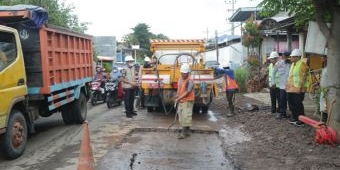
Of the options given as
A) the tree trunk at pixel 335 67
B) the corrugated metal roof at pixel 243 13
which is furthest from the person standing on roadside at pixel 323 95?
the corrugated metal roof at pixel 243 13

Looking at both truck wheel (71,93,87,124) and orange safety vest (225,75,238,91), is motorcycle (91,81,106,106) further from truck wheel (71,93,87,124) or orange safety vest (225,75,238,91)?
orange safety vest (225,75,238,91)

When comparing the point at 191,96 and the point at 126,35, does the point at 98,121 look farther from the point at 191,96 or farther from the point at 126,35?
the point at 126,35

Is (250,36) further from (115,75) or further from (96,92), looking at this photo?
(115,75)

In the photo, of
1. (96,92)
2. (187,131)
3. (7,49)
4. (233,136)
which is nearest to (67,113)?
(187,131)

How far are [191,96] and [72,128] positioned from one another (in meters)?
3.10

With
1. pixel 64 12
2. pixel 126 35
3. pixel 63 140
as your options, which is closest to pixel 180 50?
pixel 63 140

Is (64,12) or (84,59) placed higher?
(64,12)

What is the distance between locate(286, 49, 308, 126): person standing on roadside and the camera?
9.87 m

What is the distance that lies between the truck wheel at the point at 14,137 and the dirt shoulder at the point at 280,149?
3507mm

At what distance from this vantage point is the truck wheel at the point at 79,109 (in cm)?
1135

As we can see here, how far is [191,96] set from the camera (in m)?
9.73

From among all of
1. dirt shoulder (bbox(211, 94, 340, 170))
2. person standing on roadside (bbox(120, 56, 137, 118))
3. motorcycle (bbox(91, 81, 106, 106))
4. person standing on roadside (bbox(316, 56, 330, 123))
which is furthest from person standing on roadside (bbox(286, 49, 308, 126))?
motorcycle (bbox(91, 81, 106, 106))

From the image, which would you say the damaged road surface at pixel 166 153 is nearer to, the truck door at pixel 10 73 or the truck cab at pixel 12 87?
the truck cab at pixel 12 87

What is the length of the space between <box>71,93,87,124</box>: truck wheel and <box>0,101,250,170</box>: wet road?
11.4 inches
